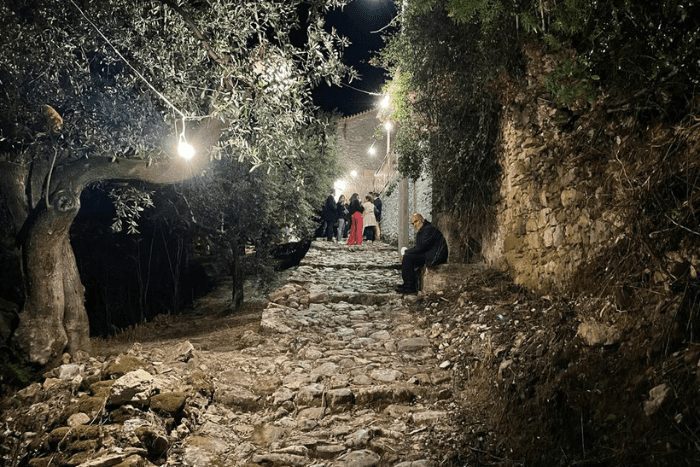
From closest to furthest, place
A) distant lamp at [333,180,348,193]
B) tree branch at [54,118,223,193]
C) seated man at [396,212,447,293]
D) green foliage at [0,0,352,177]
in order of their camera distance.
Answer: green foliage at [0,0,352,177] < tree branch at [54,118,223,193] < seated man at [396,212,447,293] < distant lamp at [333,180,348,193]

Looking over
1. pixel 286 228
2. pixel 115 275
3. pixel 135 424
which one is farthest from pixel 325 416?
pixel 115 275

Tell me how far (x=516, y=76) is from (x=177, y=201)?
939cm

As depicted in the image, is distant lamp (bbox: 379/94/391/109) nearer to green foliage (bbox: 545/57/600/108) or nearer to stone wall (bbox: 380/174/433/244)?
stone wall (bbox: 380/174/433/244)

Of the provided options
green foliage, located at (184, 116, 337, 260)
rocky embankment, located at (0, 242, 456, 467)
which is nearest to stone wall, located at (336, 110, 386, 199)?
green foliage, located at (184, 116, 337, 260)

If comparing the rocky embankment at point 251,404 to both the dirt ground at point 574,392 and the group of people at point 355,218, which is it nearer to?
the dirt ground at point 574,392

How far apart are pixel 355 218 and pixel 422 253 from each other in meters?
8.84

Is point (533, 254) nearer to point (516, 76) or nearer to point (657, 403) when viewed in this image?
point (516, 76)

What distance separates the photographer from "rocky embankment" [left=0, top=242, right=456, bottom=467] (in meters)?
3.76

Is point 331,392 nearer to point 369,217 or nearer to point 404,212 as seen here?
point 404,212

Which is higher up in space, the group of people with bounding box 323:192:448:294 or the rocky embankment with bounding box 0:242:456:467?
the group of people with bounding box 323:192:448:294

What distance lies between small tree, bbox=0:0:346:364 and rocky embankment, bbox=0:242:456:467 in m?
1.60

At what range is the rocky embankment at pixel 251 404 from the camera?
376cm

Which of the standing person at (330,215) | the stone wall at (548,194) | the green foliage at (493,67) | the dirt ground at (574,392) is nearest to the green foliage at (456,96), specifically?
the green foliage at (493,67)

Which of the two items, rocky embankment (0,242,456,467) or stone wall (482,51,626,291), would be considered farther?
stone wall (482,51,626,291)
